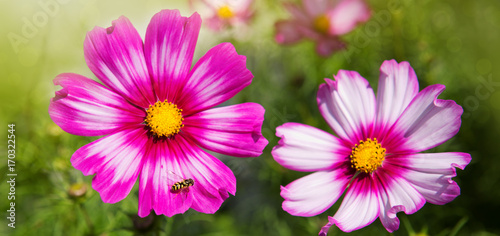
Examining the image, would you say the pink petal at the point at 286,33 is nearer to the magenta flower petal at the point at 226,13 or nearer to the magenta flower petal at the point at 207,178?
the magenta flower petal at the point at 226,13

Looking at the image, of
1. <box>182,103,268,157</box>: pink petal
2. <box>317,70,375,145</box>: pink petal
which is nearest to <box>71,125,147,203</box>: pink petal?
<box>182,103,268,157</box>: pink petal

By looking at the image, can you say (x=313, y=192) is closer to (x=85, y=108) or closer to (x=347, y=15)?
(x=85, y=108)

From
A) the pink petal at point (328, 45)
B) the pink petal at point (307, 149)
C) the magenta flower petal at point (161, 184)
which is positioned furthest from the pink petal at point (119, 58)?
the pink petal at point (328, 45)

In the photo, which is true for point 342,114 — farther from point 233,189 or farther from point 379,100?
point 233,189

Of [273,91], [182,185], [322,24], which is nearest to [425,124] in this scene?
[182,185]

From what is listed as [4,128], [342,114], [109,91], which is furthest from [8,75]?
[342,114]

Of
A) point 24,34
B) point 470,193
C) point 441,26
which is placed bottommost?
point 470,193
